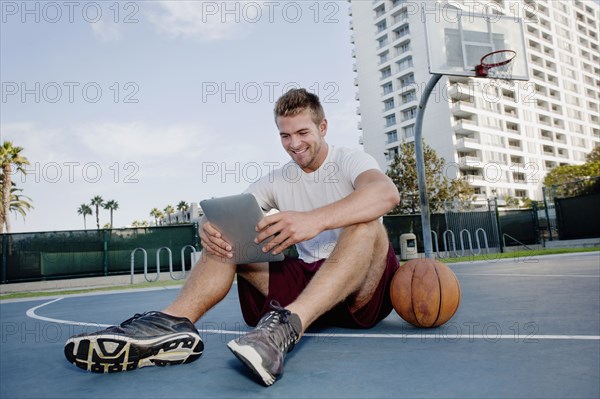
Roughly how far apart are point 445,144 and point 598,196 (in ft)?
103

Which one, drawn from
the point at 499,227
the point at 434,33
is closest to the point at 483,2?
the point at 499,227

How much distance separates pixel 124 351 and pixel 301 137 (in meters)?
1.49

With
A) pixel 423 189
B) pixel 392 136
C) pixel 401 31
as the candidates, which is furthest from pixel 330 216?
pixel 401 31

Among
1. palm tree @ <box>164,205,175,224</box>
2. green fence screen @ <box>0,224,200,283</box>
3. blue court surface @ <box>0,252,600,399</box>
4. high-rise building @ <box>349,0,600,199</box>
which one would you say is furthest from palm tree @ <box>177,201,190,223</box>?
blue court surface @ <box>0,252,600,399</box>

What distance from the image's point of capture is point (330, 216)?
212 centimetres

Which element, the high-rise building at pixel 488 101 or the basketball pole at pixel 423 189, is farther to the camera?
the high-rise building at pixel 488 101

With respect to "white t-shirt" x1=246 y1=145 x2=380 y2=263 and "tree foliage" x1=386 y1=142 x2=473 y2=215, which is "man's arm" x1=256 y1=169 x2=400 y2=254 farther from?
"tree foliage" x1=386 y1=142 x2=473 y2=215

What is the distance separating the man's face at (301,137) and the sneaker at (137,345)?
1.18m

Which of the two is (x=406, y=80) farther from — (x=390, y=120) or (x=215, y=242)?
(x=215, y=242)

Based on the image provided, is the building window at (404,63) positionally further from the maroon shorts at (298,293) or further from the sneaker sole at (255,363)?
the sneaker sole at (255,363)

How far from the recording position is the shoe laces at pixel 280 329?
1725 millimetres

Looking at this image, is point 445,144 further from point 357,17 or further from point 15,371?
point 15,371

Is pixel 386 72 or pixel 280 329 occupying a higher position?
pixel 386 72

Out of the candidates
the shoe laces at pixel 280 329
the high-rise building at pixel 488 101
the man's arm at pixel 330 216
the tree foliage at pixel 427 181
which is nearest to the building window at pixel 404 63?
the high-rise building at pixel 488 101
